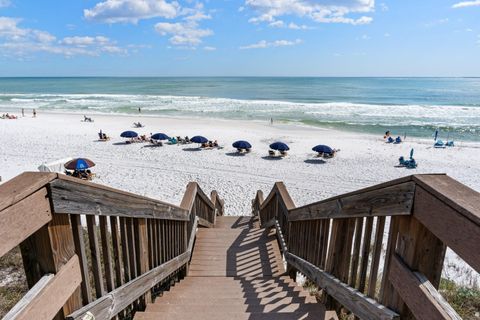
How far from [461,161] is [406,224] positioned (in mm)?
22309

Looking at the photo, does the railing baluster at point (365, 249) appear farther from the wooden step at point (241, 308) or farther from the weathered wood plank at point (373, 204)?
the wooden step at point (241, 308)

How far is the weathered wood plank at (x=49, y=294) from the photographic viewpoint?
1.33 meters

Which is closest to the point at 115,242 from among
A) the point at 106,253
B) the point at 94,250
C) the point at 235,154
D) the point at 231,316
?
the point at 106,253

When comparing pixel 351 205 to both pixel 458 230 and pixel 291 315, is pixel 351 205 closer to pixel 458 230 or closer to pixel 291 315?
pixel 458 230

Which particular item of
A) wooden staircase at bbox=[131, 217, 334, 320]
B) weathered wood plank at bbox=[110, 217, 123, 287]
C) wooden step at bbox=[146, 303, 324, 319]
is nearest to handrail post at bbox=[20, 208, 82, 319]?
weathered wood plank at bbox=[110, 217, 123, 287]

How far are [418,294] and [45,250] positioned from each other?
5.69 ft

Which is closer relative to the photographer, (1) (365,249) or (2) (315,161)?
(1) (365,249)

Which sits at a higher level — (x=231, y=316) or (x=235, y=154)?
(x=231, y=316)

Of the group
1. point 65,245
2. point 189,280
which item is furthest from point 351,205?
point 189,280

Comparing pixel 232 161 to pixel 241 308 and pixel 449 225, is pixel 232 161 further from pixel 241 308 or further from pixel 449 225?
pixel 449 225

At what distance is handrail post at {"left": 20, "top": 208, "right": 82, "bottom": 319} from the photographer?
152cm

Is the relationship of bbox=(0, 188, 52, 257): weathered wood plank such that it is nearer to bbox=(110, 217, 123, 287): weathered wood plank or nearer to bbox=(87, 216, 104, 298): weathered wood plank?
bbox=(87, 216, 104, 298): weathered wood plank

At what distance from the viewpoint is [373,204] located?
1.99 m

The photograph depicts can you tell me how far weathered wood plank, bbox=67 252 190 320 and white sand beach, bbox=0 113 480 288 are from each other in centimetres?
753
